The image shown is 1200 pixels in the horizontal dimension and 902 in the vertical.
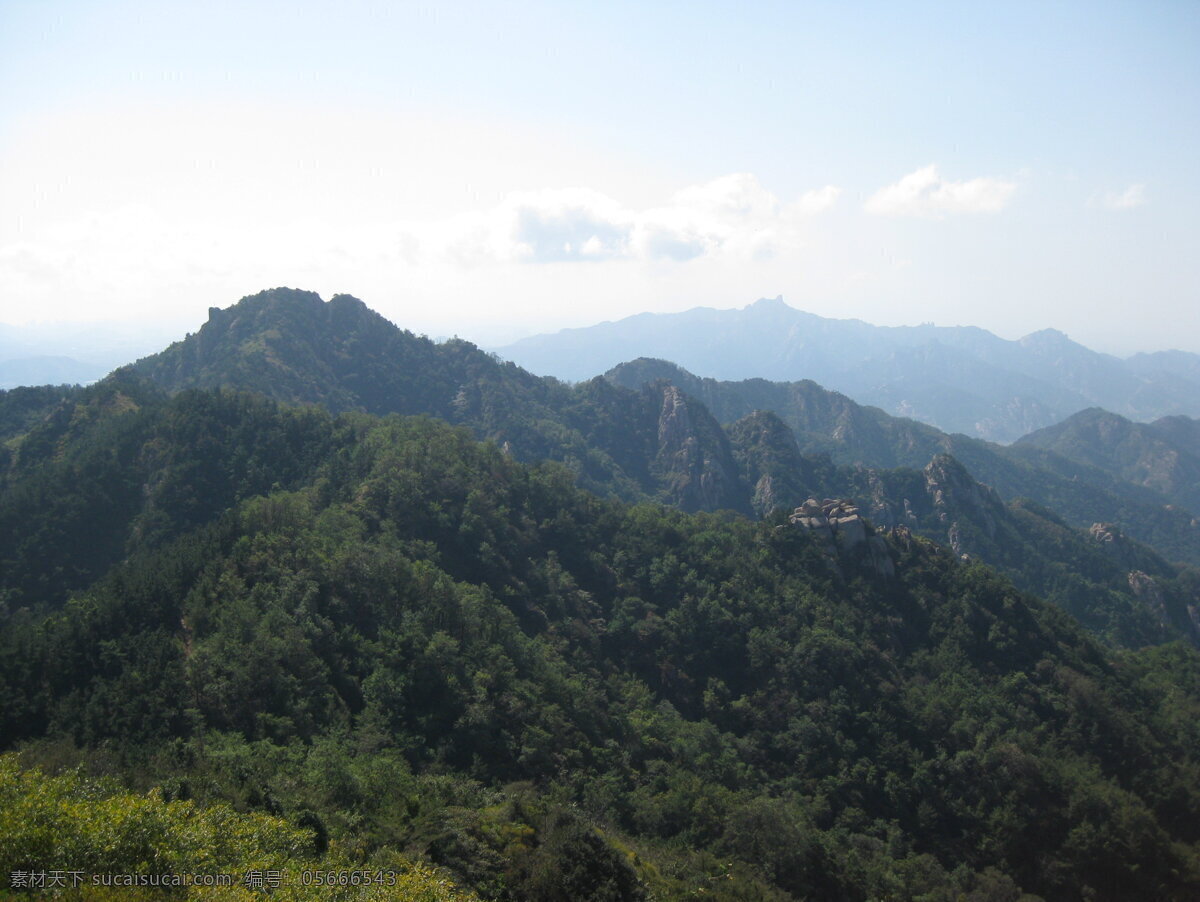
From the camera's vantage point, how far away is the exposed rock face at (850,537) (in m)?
71.4

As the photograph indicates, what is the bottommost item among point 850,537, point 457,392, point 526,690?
point 526,690

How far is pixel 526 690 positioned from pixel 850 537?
41432mm

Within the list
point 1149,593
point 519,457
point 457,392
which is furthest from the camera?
point 457,392

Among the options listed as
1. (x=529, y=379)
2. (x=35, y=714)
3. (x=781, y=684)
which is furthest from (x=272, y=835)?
(x=529, y=379)

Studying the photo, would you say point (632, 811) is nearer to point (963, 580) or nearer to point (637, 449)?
point (963, 580)

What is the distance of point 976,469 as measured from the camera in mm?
189750

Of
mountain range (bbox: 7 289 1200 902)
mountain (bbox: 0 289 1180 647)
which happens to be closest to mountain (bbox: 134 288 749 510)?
mountain (bbox: 0 289 1180 647)

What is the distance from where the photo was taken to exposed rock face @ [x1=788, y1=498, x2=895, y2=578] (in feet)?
234

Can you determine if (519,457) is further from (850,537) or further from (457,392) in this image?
(850,537)

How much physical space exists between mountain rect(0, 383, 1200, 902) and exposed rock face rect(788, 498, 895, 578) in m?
0.32

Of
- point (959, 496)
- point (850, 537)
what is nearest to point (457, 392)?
point (850, 537)

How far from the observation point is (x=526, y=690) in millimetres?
→ 45906

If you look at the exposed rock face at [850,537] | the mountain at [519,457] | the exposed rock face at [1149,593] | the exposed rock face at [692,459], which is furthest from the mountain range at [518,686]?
the exposed rock face at [692,459]

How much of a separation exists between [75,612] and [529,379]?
436 ft
